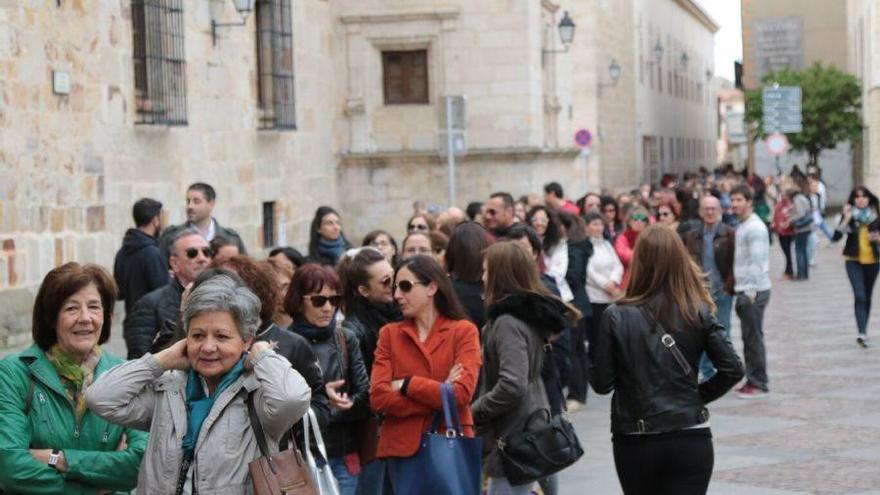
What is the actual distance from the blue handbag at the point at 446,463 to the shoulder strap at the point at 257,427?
1997mm

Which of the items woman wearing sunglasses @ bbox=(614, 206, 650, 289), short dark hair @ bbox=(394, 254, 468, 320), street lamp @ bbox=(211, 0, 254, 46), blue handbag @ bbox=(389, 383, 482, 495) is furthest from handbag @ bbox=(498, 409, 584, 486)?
street lamp @ bbox=(211, 0, 254, 46)

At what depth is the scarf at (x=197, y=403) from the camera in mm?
5047

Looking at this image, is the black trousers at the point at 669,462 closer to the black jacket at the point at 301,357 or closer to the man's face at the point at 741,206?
the black jacket at the point at 301,357

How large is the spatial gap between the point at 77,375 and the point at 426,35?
24329 millimetres

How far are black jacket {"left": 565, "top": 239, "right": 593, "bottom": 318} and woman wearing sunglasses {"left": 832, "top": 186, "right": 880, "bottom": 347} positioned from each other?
409cm

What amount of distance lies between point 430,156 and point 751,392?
1573cm

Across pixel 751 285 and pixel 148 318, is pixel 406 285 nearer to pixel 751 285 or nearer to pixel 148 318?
pixel 148 318

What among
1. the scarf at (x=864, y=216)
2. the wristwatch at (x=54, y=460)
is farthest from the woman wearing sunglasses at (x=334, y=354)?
the scarf at (x=864, y=216)

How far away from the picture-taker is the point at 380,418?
24.6ft

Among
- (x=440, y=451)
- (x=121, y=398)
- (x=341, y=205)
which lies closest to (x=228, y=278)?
(x=121, y=398)

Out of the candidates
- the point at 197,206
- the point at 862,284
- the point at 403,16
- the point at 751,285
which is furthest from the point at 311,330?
the point at 403,16

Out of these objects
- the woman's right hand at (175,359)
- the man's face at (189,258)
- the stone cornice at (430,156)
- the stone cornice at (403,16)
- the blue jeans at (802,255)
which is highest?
the stone cornice at (403,16)

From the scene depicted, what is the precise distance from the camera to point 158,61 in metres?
19.5

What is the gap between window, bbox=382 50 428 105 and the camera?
29.8 m
